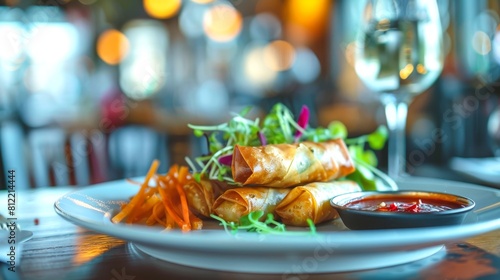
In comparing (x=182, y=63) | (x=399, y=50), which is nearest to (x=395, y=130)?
(x=399, y=50)

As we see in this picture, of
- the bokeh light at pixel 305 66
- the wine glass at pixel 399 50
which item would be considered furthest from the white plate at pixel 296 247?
the bokeh light at pixel 305 66

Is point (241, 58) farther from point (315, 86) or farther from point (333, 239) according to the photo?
point (333, 239)

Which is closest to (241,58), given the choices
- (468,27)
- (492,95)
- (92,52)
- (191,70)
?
(191,70)

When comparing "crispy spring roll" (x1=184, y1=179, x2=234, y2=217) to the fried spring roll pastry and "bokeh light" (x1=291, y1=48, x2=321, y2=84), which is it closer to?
the fried spring roll pastry

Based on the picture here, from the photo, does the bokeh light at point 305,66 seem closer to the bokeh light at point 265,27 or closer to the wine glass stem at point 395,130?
the bokeh light at point 265,27

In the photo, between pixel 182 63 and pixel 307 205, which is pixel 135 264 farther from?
pixel 182 63

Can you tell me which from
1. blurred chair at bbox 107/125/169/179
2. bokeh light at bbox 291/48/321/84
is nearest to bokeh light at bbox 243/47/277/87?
bokeh light at bbox 291/48/321/84
